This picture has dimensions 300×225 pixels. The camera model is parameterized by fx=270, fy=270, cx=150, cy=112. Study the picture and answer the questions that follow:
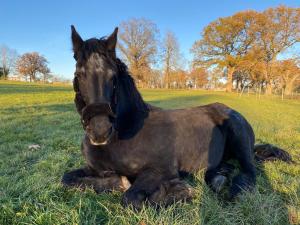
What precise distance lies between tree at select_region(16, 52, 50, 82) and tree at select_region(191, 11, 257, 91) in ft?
168

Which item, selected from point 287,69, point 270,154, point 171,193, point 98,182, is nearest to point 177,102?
point 270,154

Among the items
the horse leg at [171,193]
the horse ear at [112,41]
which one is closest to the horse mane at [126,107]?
the horse ear at [112,41]

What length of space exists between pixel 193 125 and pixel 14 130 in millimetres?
5567

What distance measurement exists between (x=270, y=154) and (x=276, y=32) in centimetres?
3869

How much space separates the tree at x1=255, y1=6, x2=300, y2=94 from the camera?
37.1m

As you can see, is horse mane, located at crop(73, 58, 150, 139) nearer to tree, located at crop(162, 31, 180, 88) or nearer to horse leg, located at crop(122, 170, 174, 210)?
horse leg, located at crop(122, 170, 174, 210)

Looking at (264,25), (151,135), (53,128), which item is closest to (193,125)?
(151,135)

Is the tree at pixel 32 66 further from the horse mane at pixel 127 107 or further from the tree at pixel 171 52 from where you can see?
the horse mane at pixel 127 107

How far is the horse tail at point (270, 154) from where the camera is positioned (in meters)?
4.60

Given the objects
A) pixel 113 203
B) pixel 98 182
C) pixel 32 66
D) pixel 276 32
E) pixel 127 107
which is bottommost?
pixel 113 203

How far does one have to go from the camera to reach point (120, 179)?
311 cm

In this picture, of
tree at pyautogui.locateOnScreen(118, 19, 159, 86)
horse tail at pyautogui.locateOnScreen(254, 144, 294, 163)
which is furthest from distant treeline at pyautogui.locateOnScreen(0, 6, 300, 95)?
horse tail at pyautogui.locateOnScreen(254, 144, 294, 163)

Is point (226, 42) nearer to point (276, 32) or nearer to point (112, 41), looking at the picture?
point (276, 32)

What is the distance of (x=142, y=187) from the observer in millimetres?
2832
